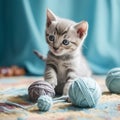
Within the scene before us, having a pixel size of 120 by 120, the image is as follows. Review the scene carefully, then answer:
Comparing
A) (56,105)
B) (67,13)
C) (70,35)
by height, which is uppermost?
(67,13)

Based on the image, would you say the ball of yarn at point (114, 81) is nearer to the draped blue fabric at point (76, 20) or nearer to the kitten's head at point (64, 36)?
Result: the kitten's head at point (64, 36)

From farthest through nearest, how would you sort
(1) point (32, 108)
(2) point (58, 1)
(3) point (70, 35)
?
(2) point (58, 1) → (3) point (70, 35) → (1) point (32, 108)

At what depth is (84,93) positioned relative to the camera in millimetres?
1296

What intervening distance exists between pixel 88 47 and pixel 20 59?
1.72 ft

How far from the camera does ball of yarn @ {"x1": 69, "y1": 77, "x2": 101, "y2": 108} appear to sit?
4.26 feet

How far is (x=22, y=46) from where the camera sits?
2.44 metres

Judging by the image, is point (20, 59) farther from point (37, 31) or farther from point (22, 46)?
point (37, 31)

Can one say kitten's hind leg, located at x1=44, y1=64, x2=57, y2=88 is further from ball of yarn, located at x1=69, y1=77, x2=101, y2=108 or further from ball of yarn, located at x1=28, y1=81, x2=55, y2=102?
ball of yarn, located at x1=69, y1=77, x2=101, y2=108

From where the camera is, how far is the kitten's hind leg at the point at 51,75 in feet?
5.00

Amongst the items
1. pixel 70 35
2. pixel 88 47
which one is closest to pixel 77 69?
pixel 70 35

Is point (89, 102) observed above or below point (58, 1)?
below

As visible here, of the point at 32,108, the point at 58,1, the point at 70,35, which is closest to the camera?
the point at 32,108

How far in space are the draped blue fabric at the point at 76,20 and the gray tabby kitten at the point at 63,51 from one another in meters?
0.80

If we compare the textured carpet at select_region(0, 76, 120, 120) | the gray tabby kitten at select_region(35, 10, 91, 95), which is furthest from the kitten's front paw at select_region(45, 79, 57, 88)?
the textured carpet at select_region(0, 76, 120, 120)
